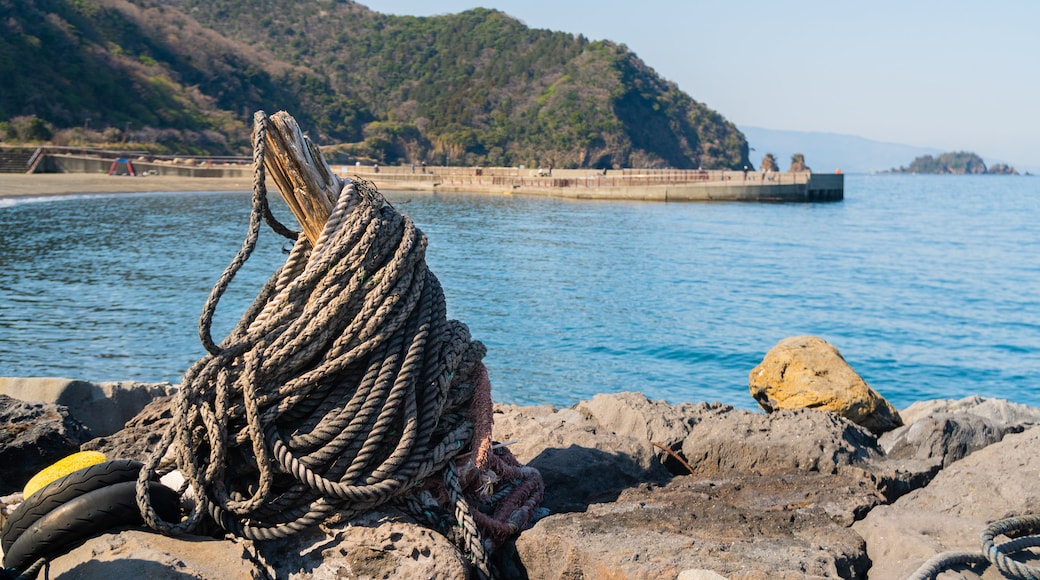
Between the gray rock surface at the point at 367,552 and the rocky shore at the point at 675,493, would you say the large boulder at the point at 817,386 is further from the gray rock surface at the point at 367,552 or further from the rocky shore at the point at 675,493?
the gray rock surface at the point at 367,552

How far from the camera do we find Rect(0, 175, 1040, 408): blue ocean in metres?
13.0

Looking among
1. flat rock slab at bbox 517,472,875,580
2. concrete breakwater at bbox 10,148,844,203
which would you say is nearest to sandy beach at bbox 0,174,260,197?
concrete breakwater at bbox 10,148,844,203

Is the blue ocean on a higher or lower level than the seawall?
lower

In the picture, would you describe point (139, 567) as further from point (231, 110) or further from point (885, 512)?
point (231, 110)

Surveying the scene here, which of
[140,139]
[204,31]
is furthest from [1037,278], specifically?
[204,31]

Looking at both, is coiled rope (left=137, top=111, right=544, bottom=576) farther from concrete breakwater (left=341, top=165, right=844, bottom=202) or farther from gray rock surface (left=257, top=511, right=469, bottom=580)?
concrete breakwater (left=341, top=165, right=844, bottom=202)

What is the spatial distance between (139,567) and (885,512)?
10.0 ft

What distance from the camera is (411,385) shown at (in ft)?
11.4

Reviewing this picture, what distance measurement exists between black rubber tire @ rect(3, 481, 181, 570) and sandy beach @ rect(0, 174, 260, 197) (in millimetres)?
32278

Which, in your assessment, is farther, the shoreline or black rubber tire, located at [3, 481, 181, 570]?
the shoreline

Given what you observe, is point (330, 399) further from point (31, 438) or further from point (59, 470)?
point (31, 438)

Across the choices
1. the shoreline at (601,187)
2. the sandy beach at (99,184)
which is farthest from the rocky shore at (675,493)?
the shoreline at (601,187)

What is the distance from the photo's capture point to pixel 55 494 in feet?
10.4

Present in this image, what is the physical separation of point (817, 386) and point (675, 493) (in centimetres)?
279
